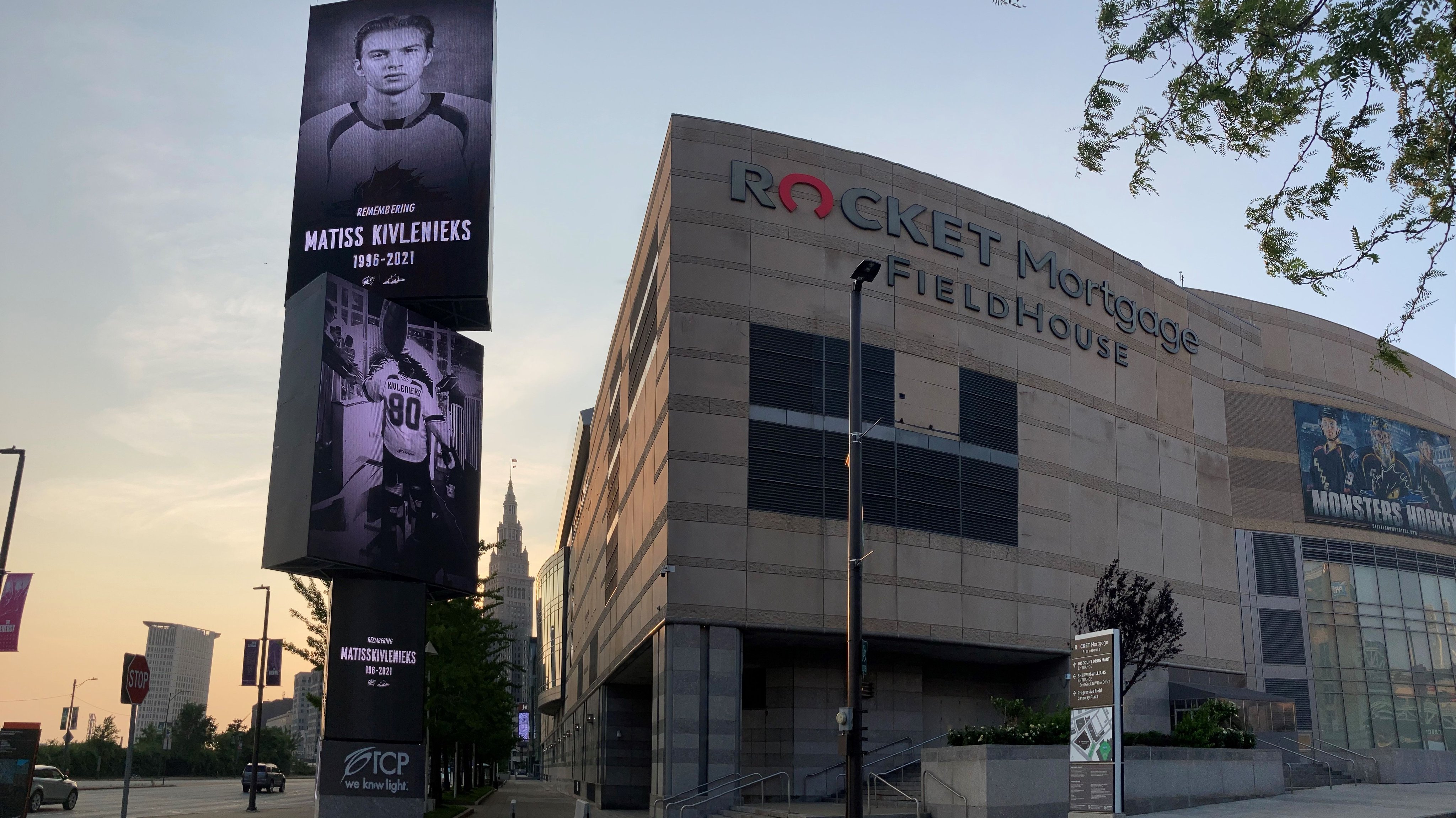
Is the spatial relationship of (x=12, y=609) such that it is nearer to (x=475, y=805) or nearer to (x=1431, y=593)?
(x=475, y=805)

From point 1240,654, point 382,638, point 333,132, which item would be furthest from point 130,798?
point 1240,654

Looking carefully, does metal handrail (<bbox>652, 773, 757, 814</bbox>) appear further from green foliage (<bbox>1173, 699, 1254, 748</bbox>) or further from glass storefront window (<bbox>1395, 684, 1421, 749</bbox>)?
glass storefront window (<bbox>1395, 684, 1421, 749</bbox>)

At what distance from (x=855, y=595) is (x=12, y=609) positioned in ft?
95.1

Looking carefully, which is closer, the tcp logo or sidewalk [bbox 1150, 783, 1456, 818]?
sidewalk [bbox 1150, 783, 1456, 818]

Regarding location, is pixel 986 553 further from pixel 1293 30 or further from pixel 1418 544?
pixel 1293 30

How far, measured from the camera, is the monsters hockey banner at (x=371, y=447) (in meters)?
33.3

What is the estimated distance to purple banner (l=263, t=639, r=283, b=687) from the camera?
194 ft

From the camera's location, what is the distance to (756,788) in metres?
39.4

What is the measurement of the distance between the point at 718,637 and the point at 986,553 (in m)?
10.3

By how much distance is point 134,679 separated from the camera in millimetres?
21875

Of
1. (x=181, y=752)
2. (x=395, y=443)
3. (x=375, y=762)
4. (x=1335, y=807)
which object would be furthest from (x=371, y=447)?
(x=181, y=752)

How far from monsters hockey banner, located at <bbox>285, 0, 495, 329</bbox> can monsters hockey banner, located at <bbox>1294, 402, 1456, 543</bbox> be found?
3763 cm

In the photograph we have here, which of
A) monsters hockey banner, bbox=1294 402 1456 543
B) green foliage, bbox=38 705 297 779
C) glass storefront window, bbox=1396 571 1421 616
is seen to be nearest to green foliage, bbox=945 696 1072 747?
monsters hockey banner, bbox=1294 402 1456 543

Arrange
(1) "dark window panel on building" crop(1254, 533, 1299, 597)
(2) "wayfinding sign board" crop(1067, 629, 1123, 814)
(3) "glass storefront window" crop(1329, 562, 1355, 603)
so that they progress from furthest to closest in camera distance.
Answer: (3) "glass storefront window" crop(1329, 562, 1355, 603)
(1) "dark window panel on building" crop(1254, 533, 1299, 597)
(2) "wayfinding sign board" crop(1067, 629, 1123, 814)
